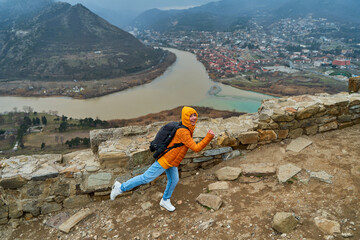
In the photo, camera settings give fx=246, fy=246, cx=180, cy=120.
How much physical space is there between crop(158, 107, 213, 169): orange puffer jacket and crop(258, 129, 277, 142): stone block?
7.31 ft

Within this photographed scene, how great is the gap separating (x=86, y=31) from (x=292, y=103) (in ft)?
349

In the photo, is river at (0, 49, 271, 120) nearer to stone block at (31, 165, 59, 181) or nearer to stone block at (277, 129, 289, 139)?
stone block at (277, 129, 289, 139)

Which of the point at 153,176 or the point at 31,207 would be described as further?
the point at 31,207

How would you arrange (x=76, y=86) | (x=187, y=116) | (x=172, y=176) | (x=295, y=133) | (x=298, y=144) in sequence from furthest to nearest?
(x=76, y=86), (x=295, y=133), (x=298, y=144), (x=172, y=176), (x=187, y=116)

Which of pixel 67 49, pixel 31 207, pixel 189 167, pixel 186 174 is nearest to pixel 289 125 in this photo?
pixel 189 167

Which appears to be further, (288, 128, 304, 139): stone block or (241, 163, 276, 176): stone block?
(288, 128, 304, 139): stone block

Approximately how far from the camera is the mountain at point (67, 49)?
232 ft

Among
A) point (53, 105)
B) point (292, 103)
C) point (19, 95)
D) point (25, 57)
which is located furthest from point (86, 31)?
Answer: point (292, 103)

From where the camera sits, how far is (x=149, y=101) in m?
46.5

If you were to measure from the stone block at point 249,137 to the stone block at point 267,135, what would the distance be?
12 centimetres

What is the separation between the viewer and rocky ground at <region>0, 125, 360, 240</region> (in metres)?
3.13

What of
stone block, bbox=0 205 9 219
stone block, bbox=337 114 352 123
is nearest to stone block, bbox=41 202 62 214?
stone block, bbox=0 205 9 219

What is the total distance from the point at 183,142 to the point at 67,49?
93.7 metres

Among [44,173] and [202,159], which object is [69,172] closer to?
[44,173]
